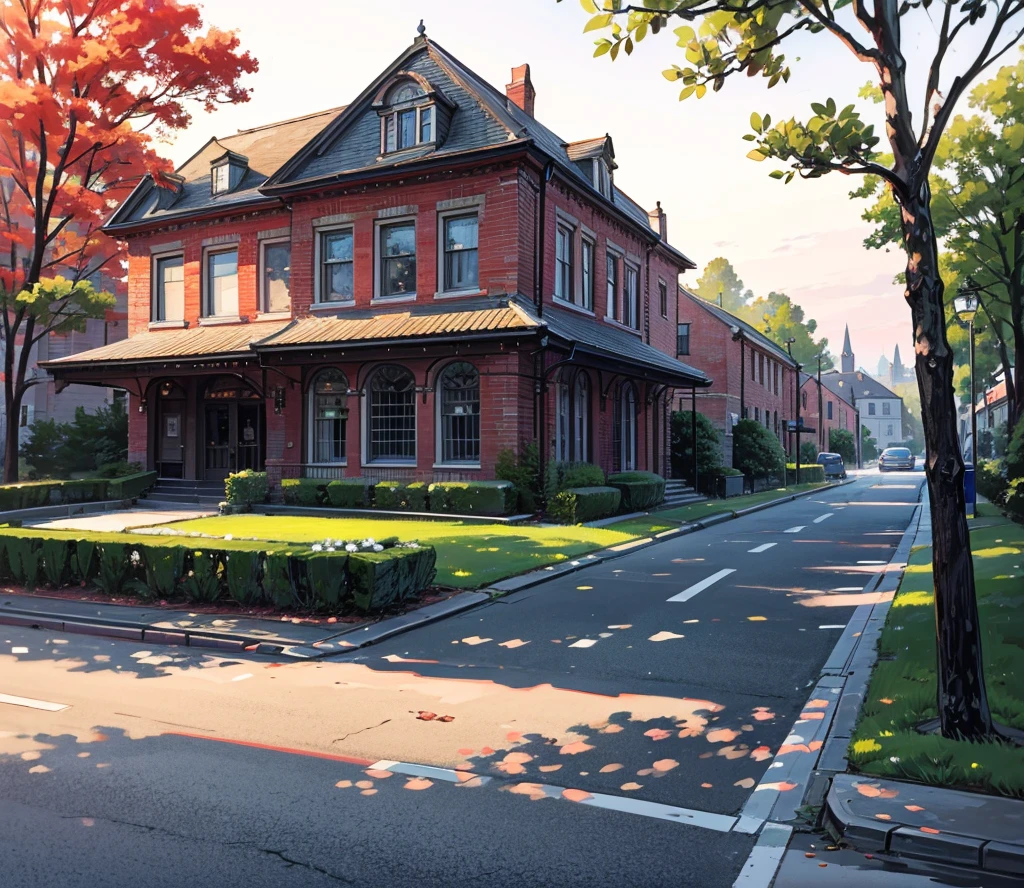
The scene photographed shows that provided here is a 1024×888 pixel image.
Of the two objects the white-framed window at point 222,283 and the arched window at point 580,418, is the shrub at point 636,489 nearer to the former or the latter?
the arched window at point 580,418

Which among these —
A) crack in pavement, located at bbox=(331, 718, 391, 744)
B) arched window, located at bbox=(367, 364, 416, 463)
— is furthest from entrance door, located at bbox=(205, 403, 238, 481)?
crack in pavement, located at bbox=(331, 718, 391, 744)

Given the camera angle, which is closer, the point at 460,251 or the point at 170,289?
the point at 460,251

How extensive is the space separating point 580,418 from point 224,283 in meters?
11.7

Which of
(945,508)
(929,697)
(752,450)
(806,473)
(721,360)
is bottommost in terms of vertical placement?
(929,697)

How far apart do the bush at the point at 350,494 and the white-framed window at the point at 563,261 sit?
7.26 metres

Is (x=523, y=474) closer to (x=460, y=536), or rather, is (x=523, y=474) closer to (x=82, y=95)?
(x=460, y=536)

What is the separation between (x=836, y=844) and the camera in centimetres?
427

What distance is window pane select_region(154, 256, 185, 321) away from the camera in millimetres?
→ 26125

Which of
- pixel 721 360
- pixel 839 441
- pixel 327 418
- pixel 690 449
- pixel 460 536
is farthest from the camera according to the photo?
pixel 839 441

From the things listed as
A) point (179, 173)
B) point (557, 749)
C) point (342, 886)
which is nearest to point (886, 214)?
point (179, 173)

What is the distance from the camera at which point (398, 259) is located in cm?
2220

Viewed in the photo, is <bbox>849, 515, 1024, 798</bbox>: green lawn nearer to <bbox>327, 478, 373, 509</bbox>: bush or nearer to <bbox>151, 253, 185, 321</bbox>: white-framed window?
<bbox>327, 478, 373, 509</bbox>: bush

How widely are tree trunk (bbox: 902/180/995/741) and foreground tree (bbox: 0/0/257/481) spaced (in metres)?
24.0

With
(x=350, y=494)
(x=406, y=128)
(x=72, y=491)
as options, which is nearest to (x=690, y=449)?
(x=350, y=494)
